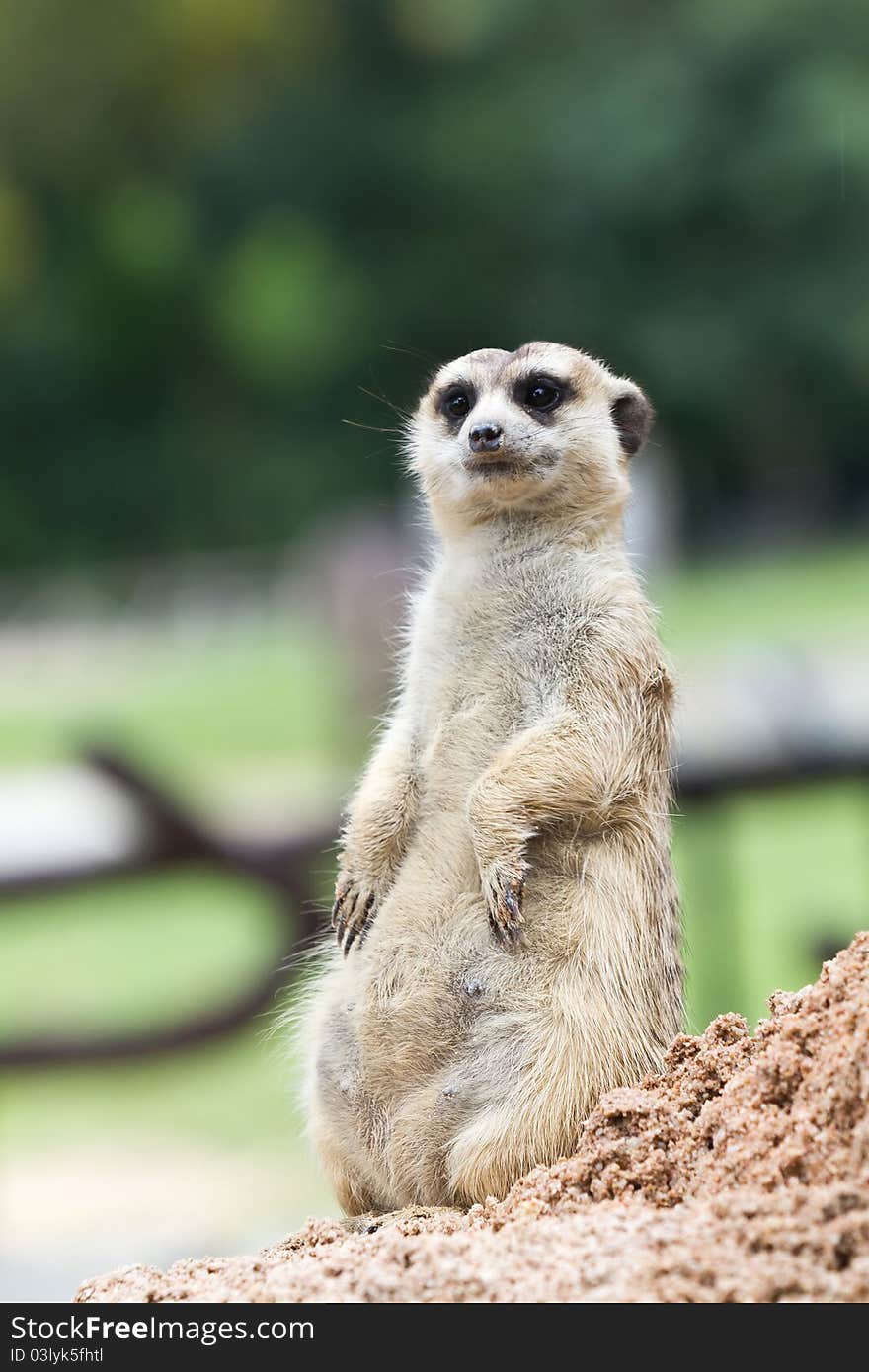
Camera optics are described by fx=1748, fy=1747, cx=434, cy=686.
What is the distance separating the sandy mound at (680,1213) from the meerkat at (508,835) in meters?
0.06

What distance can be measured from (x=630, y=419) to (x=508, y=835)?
0.46 meters

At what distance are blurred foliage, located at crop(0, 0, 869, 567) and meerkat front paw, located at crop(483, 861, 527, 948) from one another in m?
16.1

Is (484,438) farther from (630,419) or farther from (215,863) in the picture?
(215,863)

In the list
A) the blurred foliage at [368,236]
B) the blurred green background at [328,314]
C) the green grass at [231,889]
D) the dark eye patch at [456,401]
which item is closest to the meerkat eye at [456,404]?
the dark eye patch at [456,401]

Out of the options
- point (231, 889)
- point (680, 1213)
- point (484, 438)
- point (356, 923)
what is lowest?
point (680, 1213)

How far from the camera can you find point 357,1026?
154 cm

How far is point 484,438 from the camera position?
1515 millimetres

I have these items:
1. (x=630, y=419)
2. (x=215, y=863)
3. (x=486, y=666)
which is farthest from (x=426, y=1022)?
(x=215, y=863)

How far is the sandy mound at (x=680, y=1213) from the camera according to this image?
1106 millimetres

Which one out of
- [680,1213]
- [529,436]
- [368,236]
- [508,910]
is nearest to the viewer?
[680,1213]

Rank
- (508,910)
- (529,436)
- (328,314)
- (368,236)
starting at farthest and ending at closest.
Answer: (368,236), (328,314), (529,436), (508,910)

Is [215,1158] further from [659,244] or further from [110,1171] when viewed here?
[659,244]

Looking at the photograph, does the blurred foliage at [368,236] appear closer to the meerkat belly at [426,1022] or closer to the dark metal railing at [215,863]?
the dark metal railing at [215,863]
